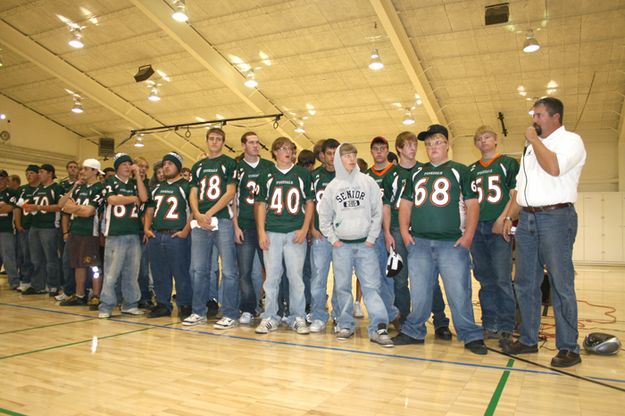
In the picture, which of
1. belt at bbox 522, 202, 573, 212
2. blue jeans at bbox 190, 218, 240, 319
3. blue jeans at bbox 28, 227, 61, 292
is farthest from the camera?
blue jeans at bbox 28, 227, 61, 292

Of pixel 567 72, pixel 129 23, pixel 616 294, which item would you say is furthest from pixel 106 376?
pixel 567 72

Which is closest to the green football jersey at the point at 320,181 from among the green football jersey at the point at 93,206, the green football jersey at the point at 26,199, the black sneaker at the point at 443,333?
the black sneaker at the point at 443,333

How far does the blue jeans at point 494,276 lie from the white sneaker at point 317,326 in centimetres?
143

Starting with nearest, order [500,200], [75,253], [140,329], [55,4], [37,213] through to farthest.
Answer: [500,200], [140,329], [75,253], [37,213], [55,4]

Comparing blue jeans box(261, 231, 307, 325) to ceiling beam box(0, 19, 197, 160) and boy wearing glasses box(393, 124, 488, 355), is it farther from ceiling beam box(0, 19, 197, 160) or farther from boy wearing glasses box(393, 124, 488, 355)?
ceiling beam box(0, 19, 197, 160)

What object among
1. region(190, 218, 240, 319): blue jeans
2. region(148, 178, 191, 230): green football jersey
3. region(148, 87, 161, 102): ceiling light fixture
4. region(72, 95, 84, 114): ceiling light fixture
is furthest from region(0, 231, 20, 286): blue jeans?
region(72, 95, 84, 114): ceiling light fixture

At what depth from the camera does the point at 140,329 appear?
436 centimetres

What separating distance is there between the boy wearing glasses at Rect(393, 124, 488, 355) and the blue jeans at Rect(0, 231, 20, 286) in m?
6.36

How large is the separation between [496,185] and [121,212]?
387 cm

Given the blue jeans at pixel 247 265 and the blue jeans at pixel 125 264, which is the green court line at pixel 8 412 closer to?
the blue jeans at pixel 247 265

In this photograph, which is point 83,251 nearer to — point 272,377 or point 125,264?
point 125,264

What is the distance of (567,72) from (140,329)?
12.1 m

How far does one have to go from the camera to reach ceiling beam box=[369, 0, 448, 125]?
9656 mm

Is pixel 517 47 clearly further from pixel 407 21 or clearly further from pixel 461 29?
pixel 407 21
